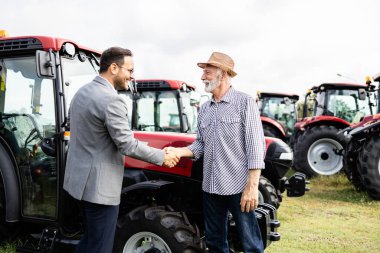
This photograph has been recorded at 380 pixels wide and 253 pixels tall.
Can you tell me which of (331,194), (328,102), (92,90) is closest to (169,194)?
(92,90)

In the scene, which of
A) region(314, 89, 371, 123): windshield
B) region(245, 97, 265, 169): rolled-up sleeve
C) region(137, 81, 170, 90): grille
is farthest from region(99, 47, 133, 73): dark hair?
region(314, 89, 371, 123): windshield

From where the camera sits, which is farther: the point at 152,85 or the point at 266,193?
the point at 152,85

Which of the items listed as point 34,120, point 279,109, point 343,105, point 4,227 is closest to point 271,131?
point 279,109

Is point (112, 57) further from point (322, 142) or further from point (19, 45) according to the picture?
point (322, 142)

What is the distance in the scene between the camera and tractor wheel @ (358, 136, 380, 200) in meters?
6.92

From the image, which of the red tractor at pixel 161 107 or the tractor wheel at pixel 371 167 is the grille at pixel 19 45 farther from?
the red tractor at pixel 161 107

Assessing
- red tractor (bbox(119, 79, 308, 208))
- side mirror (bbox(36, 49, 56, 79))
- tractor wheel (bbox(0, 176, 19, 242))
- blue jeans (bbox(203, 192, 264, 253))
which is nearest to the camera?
blue jeans (bbox(203, 192, 264, 253))

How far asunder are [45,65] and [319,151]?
296 inches

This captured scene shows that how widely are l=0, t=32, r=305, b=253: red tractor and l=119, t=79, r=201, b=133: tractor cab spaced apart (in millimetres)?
5502

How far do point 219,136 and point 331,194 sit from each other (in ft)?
18.7

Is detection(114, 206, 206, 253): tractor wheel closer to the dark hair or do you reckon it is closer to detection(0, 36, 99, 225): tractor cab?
detection(0, 36, 99, 225): tractor cab

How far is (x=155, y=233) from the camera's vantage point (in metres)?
3.32

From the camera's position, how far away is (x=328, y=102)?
10672mm

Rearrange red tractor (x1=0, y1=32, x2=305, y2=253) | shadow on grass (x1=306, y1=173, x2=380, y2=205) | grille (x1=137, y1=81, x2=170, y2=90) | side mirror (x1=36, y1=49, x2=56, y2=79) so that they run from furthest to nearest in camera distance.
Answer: grille (x1=137, y1=81, x2=170, y2=90) → shadow on grass (x1=306, y1=173, x2=380, y2=205) → red tractor (x1=0, y1=32, x2=305, y2=253) → side mirror (x1=36, y1=49, x2=56, y2=79)
